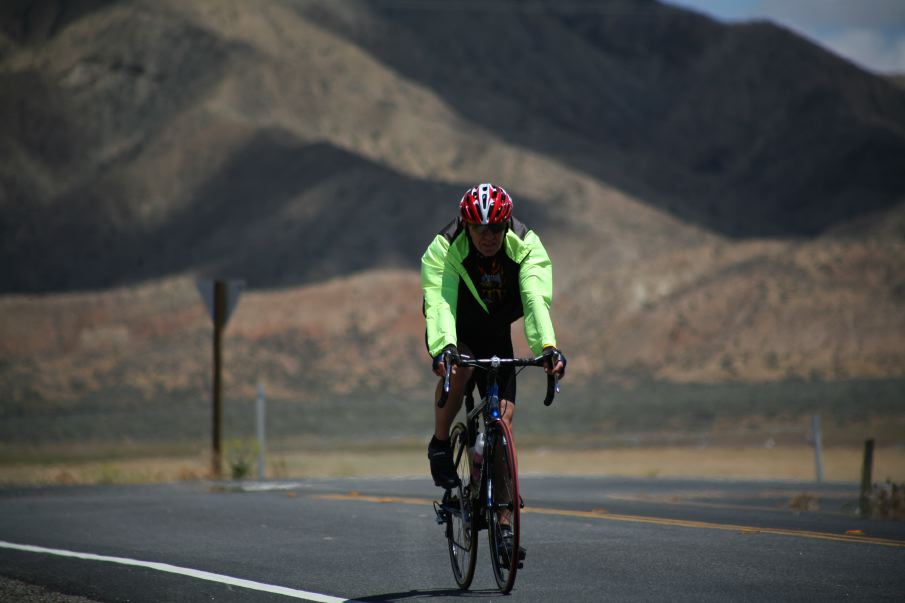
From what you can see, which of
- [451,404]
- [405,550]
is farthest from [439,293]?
[405,550]

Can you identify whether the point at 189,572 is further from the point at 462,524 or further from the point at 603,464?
the point at 603,464

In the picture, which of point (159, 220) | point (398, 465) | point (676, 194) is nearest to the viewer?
point (398, 465)

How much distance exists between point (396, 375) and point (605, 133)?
51.6m

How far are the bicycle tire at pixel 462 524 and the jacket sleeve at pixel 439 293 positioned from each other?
2.52 feet

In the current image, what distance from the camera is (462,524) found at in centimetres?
792

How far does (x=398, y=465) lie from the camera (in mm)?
38375

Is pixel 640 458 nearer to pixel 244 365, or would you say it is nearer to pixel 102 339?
pixel 244 365

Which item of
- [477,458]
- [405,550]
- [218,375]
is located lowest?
[405,550]

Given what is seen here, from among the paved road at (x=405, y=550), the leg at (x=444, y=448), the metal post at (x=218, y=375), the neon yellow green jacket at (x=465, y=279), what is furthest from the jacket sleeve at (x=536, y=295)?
the metal post at (x=218, y=375)

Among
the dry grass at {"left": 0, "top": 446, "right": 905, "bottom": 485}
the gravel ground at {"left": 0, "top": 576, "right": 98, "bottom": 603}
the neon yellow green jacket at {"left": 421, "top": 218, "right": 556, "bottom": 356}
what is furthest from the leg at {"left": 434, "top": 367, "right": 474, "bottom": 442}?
the dry grass at {"left": 0, "top": 446, "right": 905, "bottom": 485}

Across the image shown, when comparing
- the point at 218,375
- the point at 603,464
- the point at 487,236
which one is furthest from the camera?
the point at 603,464

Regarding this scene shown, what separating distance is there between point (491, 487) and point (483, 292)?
41.4 inches

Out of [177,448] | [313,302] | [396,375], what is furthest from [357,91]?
[177,448]

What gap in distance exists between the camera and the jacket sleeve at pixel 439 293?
7293 millimetres
